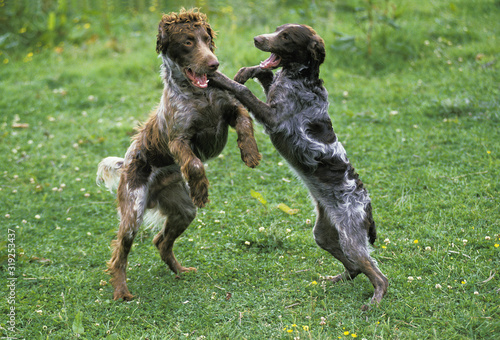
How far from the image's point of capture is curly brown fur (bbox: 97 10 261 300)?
393 cm

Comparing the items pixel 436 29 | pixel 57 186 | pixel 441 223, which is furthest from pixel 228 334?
pixel 436 29

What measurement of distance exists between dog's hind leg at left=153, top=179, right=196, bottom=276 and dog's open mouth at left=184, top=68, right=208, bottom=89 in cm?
100

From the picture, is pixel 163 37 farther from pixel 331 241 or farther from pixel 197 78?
pixel 331 241

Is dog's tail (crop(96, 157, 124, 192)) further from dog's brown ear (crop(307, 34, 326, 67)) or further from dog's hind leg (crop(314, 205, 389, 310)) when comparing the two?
dog's brown ear (crop(307, 34, 326, 67))

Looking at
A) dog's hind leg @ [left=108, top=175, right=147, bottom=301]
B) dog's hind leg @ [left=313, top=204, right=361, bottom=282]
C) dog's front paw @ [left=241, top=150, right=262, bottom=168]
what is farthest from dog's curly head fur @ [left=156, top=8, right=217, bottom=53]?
dog's hind leg @ [left=313, top=204, right=361, bottom=282]

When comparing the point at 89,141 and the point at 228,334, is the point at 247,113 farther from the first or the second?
the point at 89,141

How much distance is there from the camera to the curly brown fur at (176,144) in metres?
3.93

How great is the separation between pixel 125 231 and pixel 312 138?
5.47 feet

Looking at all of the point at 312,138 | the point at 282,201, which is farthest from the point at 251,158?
the point at 282,201

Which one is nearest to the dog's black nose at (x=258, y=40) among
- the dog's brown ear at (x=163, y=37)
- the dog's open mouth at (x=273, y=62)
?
the dog's open mouth at (x=273, y=62)

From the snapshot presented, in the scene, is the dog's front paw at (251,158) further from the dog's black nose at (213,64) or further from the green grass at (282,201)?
the green grass at (282,201)

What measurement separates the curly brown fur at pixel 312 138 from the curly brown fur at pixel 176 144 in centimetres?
21

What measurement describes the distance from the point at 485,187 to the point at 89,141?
16.4 feet

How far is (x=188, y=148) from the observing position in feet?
13.1
